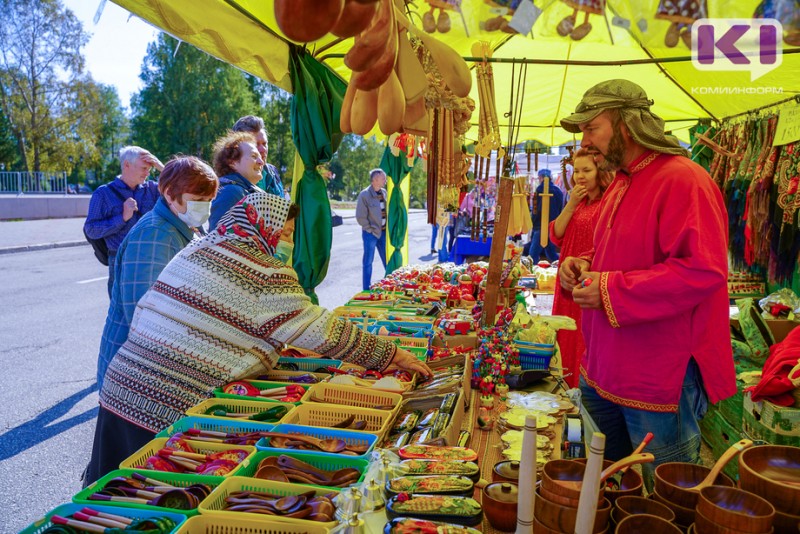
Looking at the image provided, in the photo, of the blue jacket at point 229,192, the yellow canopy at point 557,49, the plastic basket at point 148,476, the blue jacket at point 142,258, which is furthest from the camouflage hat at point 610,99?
the blue jacket at point 229,192

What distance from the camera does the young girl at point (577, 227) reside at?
3553mm

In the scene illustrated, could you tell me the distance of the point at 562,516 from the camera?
41.9 inches

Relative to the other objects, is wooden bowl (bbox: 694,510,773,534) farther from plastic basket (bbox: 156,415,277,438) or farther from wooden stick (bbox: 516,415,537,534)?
plastic basket (bbox: 156,415,277,438)

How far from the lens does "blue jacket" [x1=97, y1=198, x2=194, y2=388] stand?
281 centimetres

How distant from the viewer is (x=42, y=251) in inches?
544

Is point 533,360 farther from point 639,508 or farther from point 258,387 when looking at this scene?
point 639,508

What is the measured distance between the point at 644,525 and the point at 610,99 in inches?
54.8

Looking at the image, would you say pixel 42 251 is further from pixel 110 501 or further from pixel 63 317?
pixel 110 501

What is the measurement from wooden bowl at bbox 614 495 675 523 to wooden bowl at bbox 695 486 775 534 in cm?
6

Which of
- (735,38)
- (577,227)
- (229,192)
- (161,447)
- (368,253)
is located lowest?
(368,253)

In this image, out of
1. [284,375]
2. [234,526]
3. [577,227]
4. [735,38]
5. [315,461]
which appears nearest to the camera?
[234,526]

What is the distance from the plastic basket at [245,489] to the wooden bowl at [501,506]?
0.35m

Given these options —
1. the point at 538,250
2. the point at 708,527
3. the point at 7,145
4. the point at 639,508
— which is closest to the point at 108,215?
the point at 639,508

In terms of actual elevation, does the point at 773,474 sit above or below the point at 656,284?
below
